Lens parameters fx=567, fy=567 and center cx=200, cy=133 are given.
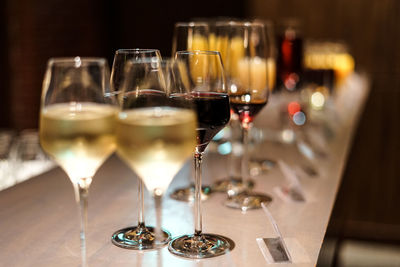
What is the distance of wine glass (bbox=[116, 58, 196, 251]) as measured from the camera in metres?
0.70

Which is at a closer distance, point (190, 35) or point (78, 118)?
point (78, 118)

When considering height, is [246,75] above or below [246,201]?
above

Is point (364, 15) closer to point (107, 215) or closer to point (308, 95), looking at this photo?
point (308, 95)

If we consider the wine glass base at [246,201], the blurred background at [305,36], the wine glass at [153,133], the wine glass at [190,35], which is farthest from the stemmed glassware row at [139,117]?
the blurred background at [305,36]

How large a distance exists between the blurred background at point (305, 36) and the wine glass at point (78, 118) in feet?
7.95

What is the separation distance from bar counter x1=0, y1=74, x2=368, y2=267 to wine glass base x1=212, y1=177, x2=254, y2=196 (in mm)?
22

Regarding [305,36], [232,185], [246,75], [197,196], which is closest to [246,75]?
[246,75]

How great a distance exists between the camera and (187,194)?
4.07 ft

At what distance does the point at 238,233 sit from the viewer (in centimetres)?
101

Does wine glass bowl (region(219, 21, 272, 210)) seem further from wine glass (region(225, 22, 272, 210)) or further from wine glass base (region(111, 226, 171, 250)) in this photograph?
wine glass base (region(111, 226, 171, 250))

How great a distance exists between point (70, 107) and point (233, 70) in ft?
1.78

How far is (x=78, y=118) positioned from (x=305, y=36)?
5209 millimetres

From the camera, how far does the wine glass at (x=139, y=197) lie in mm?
842

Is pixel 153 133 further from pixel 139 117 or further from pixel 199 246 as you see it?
pixel 199 246
